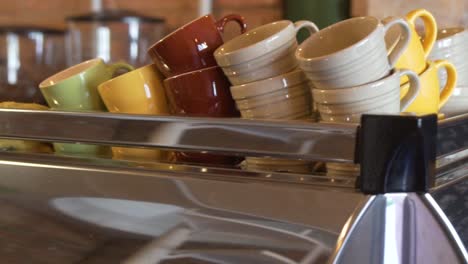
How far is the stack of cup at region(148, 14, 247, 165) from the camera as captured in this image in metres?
0.60

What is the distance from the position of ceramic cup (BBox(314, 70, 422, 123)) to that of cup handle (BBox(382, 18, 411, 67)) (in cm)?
2

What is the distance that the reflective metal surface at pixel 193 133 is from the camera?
43 cm

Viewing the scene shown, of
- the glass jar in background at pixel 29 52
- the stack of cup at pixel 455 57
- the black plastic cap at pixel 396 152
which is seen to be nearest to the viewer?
the black plastic cap at pixel 396 152

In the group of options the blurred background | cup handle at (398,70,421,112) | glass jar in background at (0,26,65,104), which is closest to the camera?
cup handle at (398,70,421,112)

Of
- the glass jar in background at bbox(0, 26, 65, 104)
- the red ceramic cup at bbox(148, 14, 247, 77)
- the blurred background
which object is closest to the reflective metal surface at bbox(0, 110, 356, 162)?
the red ceramic cup at bbox(148, 14, 247, 77)

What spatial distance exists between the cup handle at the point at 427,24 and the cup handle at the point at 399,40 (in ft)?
0.14

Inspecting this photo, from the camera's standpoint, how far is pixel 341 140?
0.43m

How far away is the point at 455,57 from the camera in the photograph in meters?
0.66

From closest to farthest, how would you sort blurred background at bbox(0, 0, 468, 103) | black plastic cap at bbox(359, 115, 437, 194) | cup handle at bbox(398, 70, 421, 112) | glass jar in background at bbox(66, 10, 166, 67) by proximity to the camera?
black plastic cap at bbox(359, 115, 437, 194)
cup handle at bbox(398, 70, 421, 112)
blurred background at bbox(0, 0, 468, 103)
glass jar in background at bbox(66, 10, 166, 67)

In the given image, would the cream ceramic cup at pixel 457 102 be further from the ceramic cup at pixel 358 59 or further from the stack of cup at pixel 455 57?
the ceramic cup at pixel 358 59

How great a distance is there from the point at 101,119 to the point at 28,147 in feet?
0.50

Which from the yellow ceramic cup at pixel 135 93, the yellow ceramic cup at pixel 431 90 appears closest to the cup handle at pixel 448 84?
the yellow ceramic cup at pixel 431 90

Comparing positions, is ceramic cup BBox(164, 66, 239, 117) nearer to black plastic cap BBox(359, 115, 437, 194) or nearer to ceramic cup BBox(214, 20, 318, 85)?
ceramic cup BBox(214, 20, 318, 85)

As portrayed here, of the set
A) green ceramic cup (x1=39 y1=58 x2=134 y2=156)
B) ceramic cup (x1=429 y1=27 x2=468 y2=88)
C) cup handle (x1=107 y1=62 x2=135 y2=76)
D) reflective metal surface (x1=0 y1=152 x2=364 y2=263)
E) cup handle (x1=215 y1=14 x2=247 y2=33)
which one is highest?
cup handle (x1=215 y1=14 x2=247 y2=33)
